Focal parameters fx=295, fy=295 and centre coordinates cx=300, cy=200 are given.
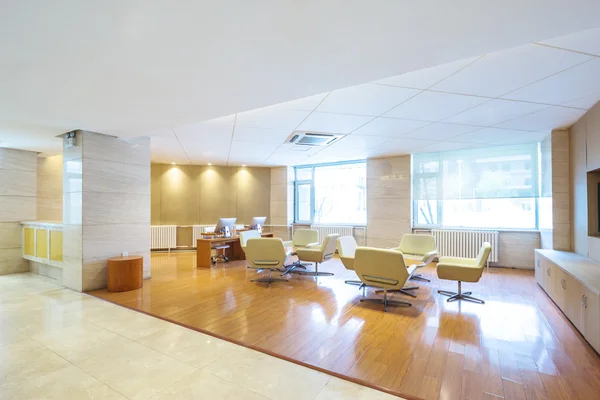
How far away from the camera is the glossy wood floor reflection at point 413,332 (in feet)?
7.77

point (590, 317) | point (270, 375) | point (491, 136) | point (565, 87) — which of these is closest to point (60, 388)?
point (270, 375)

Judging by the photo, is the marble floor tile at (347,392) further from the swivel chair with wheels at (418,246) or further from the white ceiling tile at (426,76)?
the swivel chair with wheels at (418,246)

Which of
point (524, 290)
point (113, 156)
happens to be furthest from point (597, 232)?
point (113, 156)

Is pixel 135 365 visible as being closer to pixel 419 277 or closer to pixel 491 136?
pixel 419 277

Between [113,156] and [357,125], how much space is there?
436cm

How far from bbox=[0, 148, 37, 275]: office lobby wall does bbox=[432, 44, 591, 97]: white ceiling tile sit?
849cm

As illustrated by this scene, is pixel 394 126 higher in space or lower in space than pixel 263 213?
higher

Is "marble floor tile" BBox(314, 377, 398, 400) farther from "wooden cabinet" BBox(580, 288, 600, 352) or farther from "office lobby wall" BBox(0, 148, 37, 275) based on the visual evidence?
"office lobby wall" BBox(0, 148, 37, 275)

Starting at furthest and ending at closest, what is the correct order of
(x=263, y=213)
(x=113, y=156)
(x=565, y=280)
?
1. (x=263, y=213)
2. (x=113, y=156)
3. (x=565, y=280)

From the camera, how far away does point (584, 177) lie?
4527mm

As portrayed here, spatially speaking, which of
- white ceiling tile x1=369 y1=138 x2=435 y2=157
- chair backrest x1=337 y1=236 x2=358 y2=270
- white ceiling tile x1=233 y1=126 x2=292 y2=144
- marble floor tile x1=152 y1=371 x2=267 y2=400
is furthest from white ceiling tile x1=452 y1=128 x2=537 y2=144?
marble floor tile x1=152 y1=371 x2=267 y2=400

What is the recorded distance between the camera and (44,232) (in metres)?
5.92

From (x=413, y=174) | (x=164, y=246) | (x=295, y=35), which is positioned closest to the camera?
(x=295, y=35)

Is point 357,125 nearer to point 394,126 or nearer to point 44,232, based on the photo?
point 394,126
